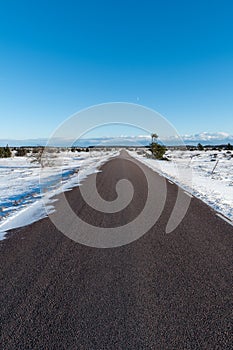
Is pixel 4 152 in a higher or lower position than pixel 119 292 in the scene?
lower

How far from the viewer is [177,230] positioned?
561 cm

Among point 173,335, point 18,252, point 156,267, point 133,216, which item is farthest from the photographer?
point 133,216

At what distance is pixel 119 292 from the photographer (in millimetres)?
3143

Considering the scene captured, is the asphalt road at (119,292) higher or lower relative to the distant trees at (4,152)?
higher

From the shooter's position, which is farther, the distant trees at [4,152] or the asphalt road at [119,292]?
the distant trees at [4,152]

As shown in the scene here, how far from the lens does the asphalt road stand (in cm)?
236

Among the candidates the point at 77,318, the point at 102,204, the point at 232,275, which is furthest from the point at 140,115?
the point at 77,318

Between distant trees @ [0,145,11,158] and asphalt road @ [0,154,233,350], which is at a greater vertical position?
asphalt road @ [0,154,233,350]

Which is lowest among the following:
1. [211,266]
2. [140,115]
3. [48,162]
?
[48,162]

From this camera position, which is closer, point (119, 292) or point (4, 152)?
point (119, 292)

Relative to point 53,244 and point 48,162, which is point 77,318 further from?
point 48,162

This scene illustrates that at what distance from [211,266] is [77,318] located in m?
2.21

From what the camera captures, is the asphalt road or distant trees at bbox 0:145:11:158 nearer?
the asphalt road

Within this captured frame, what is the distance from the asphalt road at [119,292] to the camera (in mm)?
2361
